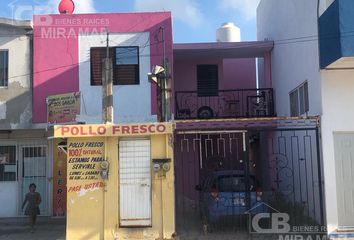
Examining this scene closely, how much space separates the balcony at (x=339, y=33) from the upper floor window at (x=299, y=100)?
78.8 inches

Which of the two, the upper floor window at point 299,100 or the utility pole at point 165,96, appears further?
the upper floor window at point 299,100

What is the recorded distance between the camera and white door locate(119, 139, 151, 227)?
10219mm

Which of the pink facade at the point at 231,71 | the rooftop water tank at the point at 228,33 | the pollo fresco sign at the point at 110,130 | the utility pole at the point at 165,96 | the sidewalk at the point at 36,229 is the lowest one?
the sidewalk at the point at 36,229

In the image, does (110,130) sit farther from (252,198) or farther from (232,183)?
(252,198)

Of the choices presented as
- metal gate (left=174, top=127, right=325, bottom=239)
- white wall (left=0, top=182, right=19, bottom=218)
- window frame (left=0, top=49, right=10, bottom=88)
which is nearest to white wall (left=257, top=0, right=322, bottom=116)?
metal gate (left=174, top=127, right=325, bottom=239)

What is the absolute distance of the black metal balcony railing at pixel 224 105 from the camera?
16.3m

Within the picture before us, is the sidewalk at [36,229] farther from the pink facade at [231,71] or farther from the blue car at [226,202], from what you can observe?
the pink facade at [231,71]

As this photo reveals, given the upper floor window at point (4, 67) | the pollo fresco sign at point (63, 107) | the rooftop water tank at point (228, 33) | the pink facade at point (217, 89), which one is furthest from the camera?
the rooftop water tank at point (228, 33)

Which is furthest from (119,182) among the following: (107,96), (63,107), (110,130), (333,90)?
(333,90)

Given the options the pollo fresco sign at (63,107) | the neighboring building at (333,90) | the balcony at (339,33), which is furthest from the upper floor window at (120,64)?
the balcony at (339,33)

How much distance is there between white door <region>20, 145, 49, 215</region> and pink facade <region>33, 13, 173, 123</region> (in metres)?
1.48

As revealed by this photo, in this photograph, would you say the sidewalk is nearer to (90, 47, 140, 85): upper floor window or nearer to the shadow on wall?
the shadow on wall

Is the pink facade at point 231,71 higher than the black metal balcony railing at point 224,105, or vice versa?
the pink facade at point 231,71

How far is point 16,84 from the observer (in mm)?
14586
